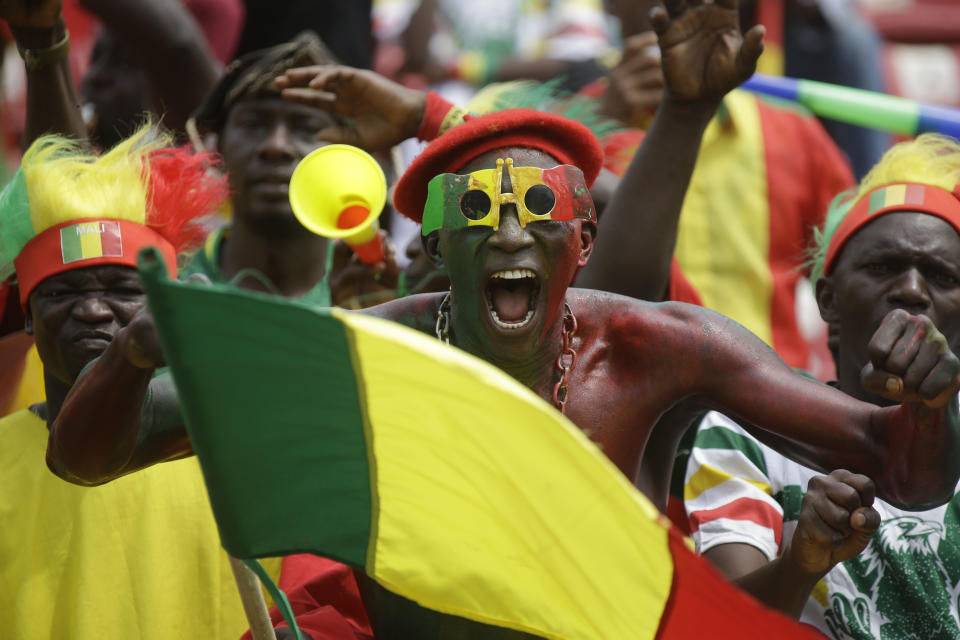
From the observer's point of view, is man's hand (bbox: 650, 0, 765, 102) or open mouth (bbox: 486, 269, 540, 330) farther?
man's hand (bbox: 650, 0, 765, 102)

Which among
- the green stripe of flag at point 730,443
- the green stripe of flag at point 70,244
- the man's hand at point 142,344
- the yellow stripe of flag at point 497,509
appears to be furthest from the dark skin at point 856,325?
the green stripe of flag at point 70,244

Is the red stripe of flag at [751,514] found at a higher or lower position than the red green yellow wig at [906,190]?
lower

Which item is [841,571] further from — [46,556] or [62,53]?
[62,53]

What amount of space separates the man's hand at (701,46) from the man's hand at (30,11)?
170 cm

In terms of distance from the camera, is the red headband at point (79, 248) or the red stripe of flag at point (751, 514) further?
the red headband at point (79, 248)

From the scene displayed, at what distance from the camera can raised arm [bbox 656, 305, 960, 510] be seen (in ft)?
8.97

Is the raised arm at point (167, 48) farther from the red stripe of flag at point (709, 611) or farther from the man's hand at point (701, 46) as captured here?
the red stripe of flag at point (709, 611)

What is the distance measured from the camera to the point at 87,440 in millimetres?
3031

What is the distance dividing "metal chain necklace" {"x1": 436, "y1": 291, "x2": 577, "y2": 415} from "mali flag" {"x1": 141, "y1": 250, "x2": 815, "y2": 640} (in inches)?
24.9

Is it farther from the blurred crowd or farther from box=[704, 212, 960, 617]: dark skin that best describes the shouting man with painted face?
box=[704, 212, 960, 617]: dark skin

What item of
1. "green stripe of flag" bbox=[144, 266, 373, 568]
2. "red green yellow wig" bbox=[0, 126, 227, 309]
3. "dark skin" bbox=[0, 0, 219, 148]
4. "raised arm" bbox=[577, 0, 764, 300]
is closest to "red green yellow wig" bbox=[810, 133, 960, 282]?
"raised arm" bbox=[577, 0, 764, 300]

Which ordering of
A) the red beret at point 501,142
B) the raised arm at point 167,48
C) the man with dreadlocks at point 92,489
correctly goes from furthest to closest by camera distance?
1. the raised arm at point 167,48
2. the man with dreadlocks at point 92,489
3. the red beret at point 501,142

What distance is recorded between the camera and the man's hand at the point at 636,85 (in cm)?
508

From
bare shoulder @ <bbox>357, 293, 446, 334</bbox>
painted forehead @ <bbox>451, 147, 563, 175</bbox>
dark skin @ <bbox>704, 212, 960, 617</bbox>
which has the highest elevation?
painted forehead @ <bbox>451, 147, 563, 175</bbox>
